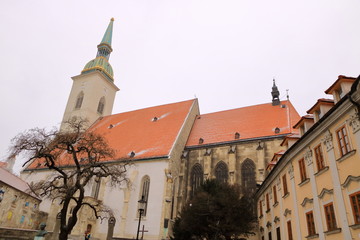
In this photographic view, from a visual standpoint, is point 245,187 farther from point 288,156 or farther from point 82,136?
point 82,136

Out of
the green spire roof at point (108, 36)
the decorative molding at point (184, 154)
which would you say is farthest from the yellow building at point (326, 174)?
the green spire roof at point (108, 36)

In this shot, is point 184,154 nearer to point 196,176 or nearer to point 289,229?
point 196,176

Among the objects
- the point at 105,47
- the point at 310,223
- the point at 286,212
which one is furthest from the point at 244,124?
the point at 105,47

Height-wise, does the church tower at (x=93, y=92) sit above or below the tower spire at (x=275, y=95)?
above

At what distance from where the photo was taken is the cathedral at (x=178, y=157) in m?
24.1

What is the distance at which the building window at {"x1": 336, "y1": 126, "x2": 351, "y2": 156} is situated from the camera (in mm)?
8891

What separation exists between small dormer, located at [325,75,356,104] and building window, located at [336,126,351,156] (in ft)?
4.51

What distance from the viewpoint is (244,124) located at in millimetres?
29047

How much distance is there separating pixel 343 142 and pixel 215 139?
19.3 m

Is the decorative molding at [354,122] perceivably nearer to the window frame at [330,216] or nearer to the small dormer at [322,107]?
the small dormer at [322,107]

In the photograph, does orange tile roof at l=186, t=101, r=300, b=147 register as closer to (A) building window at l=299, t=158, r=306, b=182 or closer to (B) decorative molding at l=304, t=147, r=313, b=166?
Answer: (A) building window at l=299, t=158, r=306, b=182

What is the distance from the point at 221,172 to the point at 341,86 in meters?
17.6

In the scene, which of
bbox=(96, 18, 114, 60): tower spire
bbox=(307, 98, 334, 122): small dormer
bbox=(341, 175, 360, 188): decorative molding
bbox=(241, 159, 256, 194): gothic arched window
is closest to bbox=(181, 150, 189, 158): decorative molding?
bbox=(241, 159, 256, 194): gothic arched window

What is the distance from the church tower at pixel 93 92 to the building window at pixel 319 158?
34.1 metres
